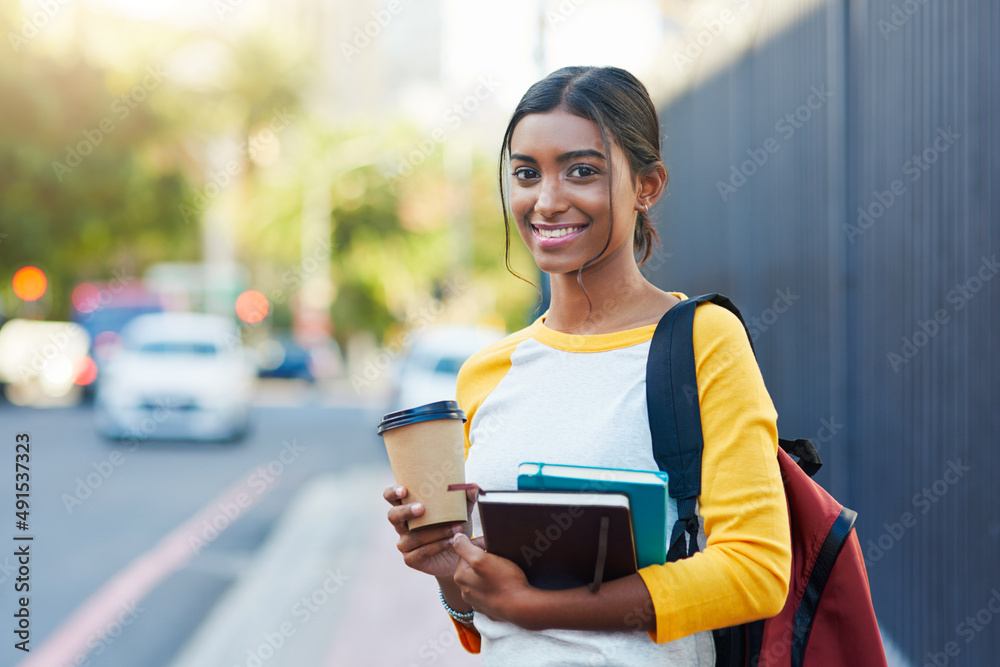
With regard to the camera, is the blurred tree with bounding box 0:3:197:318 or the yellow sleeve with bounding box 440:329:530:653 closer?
the yellow sleeve with bounding box 440:329:530:653

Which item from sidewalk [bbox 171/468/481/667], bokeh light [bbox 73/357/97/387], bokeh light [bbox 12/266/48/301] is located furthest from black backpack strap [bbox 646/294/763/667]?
bokeh light [bbox 12/266/48/301]

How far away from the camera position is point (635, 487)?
1.31m

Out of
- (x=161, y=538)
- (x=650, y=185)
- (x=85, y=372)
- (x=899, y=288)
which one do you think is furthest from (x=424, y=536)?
(x=85, y=372)

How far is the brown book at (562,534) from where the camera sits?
131 cm

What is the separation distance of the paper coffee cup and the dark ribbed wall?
0.67 m

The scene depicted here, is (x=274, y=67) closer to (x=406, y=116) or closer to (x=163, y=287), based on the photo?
(x=406, y=116)

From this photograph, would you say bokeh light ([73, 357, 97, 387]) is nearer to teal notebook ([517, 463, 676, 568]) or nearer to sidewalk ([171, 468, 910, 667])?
sidewalk ([171, 468, 910, 667])

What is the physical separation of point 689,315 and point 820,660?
57 centimetres

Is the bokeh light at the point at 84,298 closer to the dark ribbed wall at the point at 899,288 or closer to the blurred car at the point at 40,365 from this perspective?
the blurred car at the point at 40,365

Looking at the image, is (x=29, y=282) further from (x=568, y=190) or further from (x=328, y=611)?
(x=568, y=190)

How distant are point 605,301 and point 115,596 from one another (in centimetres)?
593

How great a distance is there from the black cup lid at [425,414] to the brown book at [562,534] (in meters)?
0.23

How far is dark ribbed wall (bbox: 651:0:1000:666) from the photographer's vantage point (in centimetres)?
293

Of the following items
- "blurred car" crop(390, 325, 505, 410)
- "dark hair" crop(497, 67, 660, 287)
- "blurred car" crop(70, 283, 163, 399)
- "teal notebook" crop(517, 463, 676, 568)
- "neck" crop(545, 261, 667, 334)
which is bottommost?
"blurred car" crop(70, 283, 163, 399)
